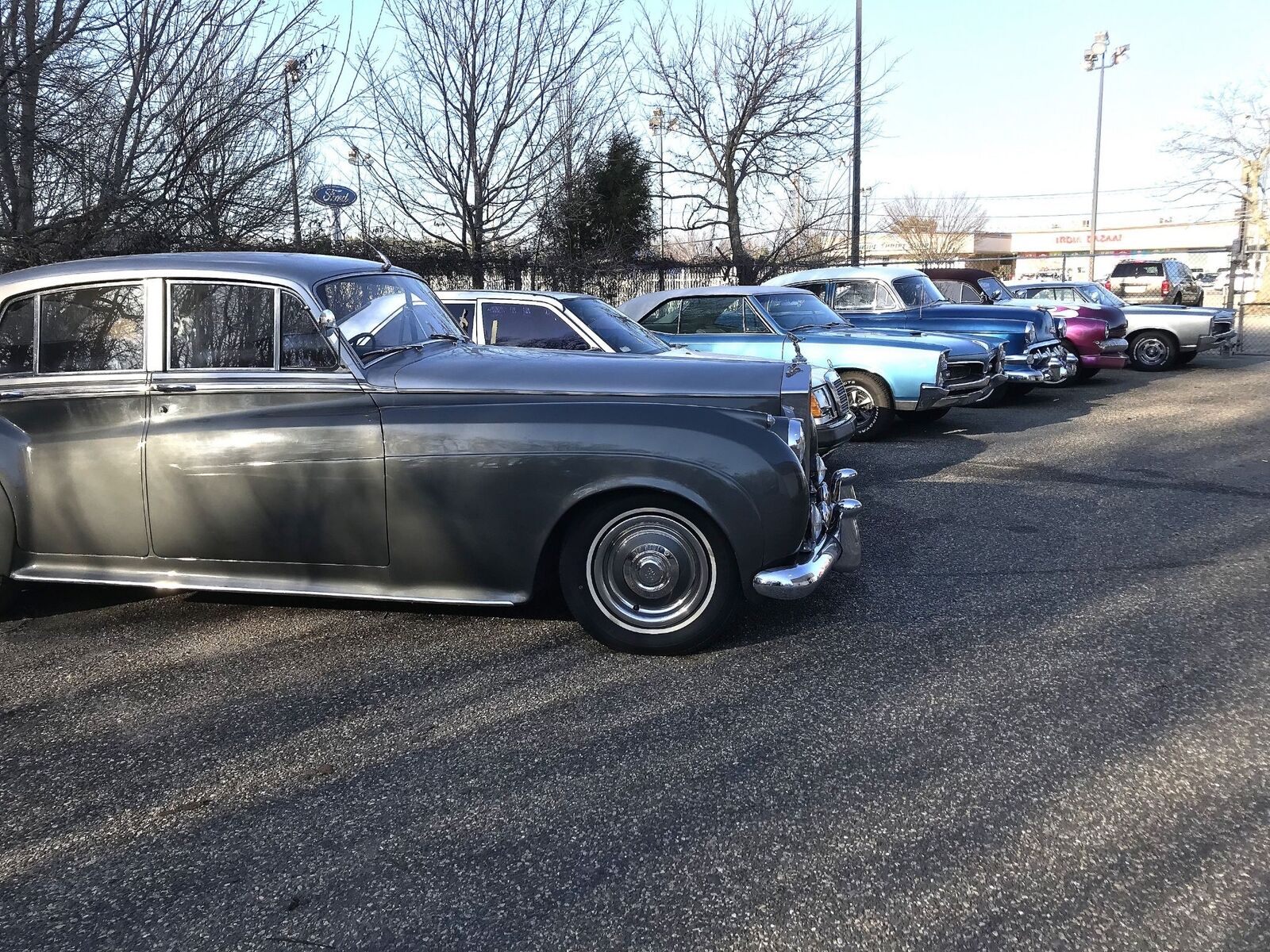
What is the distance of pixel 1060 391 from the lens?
14.3 m

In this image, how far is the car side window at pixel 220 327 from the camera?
14.9 feet

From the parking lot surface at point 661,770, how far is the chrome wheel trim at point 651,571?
22cm

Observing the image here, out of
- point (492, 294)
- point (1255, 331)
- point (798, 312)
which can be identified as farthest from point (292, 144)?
point (1255, 331)

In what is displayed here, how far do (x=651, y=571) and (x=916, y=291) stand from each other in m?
9.33

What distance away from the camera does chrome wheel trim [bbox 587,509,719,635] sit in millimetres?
4172

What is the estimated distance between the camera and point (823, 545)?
436 centimetres

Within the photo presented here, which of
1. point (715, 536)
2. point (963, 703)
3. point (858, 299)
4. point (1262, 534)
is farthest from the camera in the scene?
point (858, 299)

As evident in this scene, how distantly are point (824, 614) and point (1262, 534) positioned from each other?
3157mm

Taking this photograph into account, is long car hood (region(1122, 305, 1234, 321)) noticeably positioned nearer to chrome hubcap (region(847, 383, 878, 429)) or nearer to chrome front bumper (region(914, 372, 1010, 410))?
chrome front bumper (region(914, 372, 1010, 410))

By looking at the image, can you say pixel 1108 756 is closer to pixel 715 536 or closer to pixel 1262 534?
pixel 715 536

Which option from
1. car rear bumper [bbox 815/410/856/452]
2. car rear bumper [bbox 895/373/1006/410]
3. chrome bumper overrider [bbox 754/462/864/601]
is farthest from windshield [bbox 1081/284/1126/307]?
chrome bumper overrider [bbox 754/462/864/601]

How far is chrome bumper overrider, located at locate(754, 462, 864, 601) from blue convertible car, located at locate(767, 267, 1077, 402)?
273 inches

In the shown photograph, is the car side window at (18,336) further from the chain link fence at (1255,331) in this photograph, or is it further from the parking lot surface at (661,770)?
the chain link fence at (1255,331)

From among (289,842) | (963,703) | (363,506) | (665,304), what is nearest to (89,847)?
(289,842)
